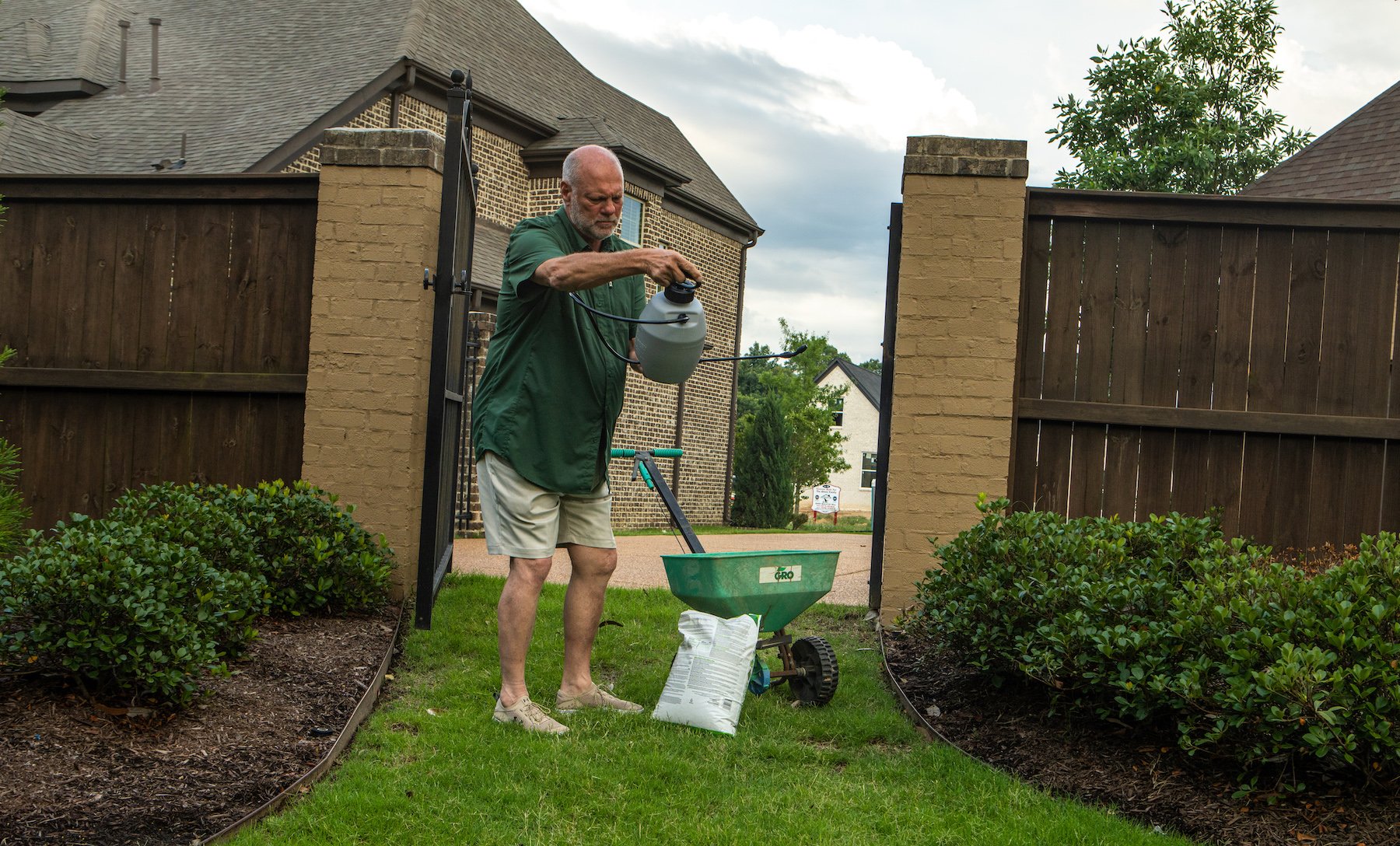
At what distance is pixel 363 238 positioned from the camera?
5836 mm

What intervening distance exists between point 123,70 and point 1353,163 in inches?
673

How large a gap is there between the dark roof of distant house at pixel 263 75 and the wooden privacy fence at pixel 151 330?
7.48 m

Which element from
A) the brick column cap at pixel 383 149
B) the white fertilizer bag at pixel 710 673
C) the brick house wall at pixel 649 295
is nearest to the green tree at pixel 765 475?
the brick house wall at pixel 649 295

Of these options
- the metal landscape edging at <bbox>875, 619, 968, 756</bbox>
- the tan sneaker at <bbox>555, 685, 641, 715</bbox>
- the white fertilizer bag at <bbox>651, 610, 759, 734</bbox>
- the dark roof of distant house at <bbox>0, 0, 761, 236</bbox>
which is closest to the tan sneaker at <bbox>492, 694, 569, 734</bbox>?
the tan sneaker at <bbox>555, 685, 641, 715</bbox>

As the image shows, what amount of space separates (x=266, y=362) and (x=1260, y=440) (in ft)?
17.0

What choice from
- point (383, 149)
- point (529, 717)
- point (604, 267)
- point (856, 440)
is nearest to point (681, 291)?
point (604, 267)

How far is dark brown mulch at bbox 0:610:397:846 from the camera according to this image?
283 cm

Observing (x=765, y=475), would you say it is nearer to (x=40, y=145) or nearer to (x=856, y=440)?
(x=40, y=145)

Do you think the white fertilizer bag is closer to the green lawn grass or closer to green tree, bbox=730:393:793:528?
the green lawn grass

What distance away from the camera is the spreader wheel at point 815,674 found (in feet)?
14.1

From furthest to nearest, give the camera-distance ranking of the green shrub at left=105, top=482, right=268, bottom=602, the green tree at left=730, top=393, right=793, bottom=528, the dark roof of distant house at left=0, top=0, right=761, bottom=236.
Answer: the green tree at left=730, top=393, right=793, bottom=528
the dark roof of distant house at left=0, top=0, right=761, bottom=236
the green shrub at left=105, top=482, right=268, bottom=602

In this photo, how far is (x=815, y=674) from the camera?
4.34 meters

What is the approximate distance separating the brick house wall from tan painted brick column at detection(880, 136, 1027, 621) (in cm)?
904

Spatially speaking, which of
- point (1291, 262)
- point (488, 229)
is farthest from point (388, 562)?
point (488, 229)
